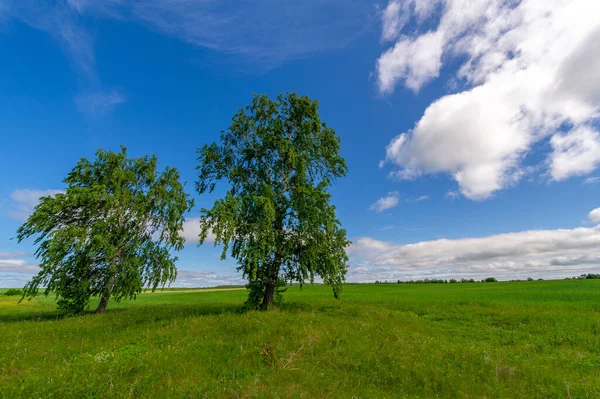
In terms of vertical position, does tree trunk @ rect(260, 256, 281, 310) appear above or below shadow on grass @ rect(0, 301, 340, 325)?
above

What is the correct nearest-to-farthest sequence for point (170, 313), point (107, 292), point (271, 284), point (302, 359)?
1. point (302, 359)
2. point (271, 284)
3. point (170, 313)
4. point (107, 292)

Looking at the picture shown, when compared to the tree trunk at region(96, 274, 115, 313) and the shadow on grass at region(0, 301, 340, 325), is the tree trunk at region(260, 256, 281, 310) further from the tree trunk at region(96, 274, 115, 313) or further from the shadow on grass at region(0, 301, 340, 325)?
the tree trunk at region(96, 274, 115, 313)

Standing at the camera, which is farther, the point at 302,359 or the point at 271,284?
the point at 271,284

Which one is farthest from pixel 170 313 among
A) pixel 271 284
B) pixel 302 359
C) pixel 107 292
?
pixel 302 359

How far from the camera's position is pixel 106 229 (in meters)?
24.1

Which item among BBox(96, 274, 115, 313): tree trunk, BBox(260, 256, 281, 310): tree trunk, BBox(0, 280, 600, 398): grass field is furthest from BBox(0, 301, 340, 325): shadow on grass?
BBox(0, 280, 600, 398): grass field

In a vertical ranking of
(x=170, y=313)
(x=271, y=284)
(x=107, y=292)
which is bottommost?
(x=170, y=313)

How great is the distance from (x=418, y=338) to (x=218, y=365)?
9392 mm

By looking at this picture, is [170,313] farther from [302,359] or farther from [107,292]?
[302,359]

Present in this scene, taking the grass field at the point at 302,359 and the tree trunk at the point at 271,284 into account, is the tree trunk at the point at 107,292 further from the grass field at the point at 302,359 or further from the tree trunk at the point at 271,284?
the tree trunk at the point at 271,284

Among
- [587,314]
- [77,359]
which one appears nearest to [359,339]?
[77,359]

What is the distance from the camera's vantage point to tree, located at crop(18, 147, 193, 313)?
875 inches

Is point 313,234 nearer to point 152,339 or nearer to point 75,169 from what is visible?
point 152,339

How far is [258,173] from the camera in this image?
2175 centimetres
